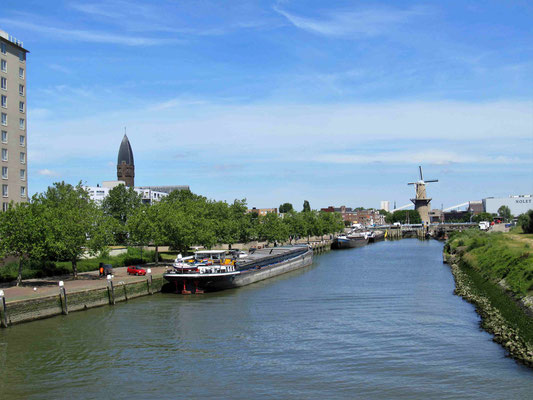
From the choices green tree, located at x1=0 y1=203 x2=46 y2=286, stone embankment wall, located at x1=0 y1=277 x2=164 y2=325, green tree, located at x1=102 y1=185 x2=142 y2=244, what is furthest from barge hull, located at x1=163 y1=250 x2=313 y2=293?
green tree, located at x1=102 y1=185 x2=142 y2=244

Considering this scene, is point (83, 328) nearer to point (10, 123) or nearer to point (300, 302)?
point (300, 302)

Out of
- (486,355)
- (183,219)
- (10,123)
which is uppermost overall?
(10,123)

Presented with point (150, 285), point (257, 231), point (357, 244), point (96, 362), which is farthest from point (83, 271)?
point (357, 244)

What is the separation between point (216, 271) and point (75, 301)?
16.2 meters

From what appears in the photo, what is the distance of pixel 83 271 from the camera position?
2447 inches

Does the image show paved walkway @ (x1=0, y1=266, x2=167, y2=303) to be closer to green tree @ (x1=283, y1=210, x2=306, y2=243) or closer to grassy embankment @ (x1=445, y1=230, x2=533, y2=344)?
grassy embankment @ (x1=445, y1=230, x2=533, y2=344)

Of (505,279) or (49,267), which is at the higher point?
(49,267)

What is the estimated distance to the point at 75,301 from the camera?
4306cm

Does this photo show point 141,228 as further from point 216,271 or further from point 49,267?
point 216,271

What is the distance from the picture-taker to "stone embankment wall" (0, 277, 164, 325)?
124 feet

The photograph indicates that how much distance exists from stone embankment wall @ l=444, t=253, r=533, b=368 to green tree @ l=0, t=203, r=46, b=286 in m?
39.1

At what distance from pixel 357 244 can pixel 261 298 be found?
11251 cm

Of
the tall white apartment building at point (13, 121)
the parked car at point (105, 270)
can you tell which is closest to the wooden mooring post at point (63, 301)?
the parked car at point (105, 270)

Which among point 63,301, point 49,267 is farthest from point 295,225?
point 63,301
